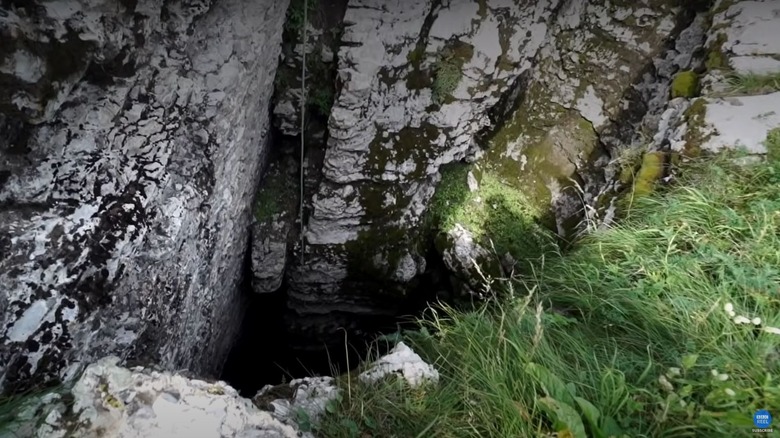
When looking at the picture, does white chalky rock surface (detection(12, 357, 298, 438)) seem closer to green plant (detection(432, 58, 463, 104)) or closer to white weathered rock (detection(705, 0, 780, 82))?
green plant (detection(432, 58, 463, 104))

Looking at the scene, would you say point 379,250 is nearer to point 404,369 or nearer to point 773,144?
point 404,369

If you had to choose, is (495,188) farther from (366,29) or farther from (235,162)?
(235,162)

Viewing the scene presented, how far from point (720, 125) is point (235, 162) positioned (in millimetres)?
2751

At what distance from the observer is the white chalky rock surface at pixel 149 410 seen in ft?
4.51

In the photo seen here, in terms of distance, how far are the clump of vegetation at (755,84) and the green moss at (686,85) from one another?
22 cm

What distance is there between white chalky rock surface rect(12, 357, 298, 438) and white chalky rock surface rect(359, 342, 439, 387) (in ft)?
1.33

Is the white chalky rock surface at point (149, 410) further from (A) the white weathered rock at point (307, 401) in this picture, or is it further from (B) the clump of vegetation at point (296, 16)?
(B) the clump of vegetation at point (296, 16)

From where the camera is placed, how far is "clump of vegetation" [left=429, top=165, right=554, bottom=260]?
3523 mm

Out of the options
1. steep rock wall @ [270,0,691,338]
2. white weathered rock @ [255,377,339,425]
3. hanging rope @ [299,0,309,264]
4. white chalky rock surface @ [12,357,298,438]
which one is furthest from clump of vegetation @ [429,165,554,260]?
white chalky rock surface @ [12,357,298,438]

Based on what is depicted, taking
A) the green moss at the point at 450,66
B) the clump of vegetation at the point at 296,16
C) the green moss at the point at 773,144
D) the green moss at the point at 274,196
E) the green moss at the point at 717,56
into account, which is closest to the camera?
the green moss at the point at 773,144

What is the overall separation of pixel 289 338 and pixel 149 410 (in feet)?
9.95

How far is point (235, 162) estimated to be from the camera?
3.00 metres

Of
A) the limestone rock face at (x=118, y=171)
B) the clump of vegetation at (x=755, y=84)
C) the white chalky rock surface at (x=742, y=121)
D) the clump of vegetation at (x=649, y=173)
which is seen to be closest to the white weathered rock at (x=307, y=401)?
the limestone rock face at (x=118, y=171)

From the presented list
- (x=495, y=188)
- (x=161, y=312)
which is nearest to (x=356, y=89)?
(x=495, y=188)
